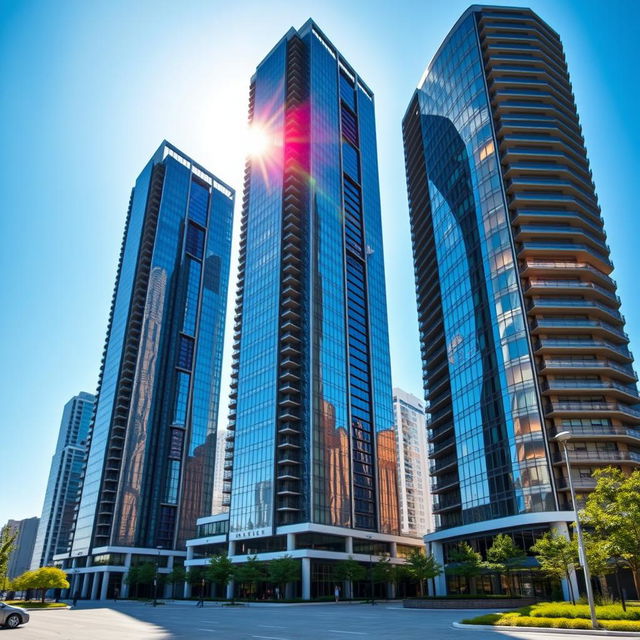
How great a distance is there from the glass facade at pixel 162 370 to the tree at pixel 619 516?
380ft

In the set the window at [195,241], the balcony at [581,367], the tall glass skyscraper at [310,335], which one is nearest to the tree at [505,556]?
the balcony at [581,367]

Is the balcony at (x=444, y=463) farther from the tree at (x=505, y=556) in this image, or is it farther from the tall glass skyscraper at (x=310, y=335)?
the tree at (x=505, y=556)

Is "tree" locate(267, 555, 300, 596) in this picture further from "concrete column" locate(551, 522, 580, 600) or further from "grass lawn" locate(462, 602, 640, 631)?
"grass lawn" locate(462, 602, 640, 631)

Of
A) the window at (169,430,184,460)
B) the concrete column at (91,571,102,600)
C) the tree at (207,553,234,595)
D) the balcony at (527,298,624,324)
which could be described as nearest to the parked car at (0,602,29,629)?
the tree at (207,553,234,595)

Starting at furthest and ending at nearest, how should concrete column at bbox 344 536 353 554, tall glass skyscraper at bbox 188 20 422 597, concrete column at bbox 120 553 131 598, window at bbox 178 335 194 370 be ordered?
1. window at bbox 178 335 194 370
2. concrete column at bbox 120 553 131 598
3. tall glass skyscraper at bbox 188 20 422 597
4. concrete column at bbox 344 536 353 554

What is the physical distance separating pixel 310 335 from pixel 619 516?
67.9 m

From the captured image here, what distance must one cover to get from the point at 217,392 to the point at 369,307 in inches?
2404

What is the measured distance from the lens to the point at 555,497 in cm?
5634

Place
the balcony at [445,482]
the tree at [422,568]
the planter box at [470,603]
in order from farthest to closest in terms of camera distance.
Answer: the balcony at [445,482] → the tree at [422,568] → the planter box at [470,603]

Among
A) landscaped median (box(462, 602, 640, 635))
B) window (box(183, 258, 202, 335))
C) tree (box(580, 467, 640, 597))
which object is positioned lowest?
landscaped median (box(462, 602, 640, 635))

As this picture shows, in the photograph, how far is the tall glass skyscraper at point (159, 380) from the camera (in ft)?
413

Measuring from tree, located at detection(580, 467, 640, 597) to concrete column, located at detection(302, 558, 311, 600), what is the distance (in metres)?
51.6

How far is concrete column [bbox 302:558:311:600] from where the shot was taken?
74.4 m

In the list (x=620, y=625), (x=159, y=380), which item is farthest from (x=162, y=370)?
(x=620, y=625)
